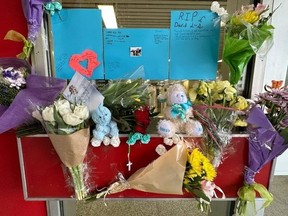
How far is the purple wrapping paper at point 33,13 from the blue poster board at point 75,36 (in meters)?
0.07

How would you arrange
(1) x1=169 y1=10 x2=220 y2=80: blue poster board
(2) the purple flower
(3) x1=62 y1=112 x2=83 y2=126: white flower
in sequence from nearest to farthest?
(3) x1=62 y1=112 x2=83 y2=126: white flower, (2) the purple flower, (1) x1=169 y1=10 x2=220 y2=80: blue poster board

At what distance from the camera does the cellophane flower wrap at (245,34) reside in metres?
0.97

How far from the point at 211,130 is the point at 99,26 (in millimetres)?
626

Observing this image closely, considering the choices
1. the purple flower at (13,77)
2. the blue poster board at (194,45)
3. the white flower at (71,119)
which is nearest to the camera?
the white flower at (71,119)

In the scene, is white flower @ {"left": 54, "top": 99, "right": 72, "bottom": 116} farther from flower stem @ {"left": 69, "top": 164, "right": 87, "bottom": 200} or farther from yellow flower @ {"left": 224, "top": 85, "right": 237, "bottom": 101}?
yellow flower @ {"left": 224, "top": 85, "right": 237, "bottom": 101}

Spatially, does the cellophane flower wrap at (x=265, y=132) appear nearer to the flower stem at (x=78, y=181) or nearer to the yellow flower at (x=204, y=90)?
the yellow flower at (x=204, y=90)

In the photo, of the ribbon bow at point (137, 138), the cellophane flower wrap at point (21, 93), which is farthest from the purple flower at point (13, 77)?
the ribbon bow at point (137, 138)

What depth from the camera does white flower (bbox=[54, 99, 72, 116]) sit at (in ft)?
2.93

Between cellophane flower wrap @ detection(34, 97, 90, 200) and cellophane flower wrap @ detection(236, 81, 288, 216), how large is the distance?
2.03 ft

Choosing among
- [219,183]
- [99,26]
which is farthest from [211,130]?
[99,26]

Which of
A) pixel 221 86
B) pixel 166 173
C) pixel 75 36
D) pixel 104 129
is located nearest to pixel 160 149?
pixel 166 173

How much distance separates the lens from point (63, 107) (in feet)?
2.95

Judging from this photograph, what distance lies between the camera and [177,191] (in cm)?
102

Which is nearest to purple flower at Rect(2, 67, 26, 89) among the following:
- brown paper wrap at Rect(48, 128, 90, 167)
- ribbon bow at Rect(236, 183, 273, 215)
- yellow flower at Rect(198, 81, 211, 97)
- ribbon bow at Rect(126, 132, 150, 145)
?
brown paper wrap at Rect(48, 128, 90, 167)
